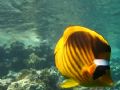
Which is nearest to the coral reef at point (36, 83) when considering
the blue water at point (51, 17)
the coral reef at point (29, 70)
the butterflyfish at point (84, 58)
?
the coral reef at point (29, 70)

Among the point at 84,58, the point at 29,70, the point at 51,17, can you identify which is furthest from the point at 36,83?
the point at 51,17

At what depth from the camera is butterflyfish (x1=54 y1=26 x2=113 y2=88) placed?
3.66 ft

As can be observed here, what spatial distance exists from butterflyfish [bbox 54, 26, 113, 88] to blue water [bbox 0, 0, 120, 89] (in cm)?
2029

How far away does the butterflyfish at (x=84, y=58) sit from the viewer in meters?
1.12

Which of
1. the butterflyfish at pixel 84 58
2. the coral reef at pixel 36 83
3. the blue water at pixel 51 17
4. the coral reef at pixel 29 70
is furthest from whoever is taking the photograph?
the blue water at pixel 51 17

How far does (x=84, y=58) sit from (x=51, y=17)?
2520 centimetres

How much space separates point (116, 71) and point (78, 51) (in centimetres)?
1815

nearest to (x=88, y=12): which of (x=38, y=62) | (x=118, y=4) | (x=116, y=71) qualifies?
(x=118, y=4)

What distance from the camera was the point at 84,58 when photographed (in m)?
1.15

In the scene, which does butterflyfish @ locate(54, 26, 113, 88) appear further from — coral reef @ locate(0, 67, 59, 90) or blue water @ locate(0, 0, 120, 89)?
blue water @ locate(0, 0, 120, 89)

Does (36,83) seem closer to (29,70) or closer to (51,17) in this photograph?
(29,70)

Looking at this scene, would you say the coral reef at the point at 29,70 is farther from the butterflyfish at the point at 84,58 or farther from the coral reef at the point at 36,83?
the butterflyfish at the point at 84,58

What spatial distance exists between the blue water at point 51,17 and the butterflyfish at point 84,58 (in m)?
20.3

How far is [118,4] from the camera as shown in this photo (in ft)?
75.5
